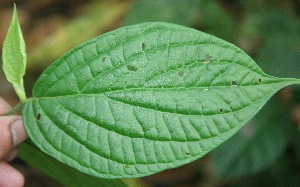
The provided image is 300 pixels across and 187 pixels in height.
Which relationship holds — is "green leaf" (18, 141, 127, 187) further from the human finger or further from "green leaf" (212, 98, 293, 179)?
"green leaf" (212, 98, 293, 179)

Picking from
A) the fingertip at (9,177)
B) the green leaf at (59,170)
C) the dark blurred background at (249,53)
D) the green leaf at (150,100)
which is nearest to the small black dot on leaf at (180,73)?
the green leaf at (150,100)

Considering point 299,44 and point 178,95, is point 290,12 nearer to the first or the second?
point 299,44

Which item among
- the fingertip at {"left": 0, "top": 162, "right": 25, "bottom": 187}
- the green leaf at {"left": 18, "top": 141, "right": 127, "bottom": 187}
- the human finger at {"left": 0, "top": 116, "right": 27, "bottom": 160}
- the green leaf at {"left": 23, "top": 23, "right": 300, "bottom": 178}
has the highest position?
the green leaf at {"left": 23, "top": 23, "right": 300, "bottom": 178}

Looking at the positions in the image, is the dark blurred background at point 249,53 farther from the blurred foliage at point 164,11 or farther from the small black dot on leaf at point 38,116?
the small black dot on leaf at point 38,116

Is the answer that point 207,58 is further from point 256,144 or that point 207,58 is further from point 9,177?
point 256,144

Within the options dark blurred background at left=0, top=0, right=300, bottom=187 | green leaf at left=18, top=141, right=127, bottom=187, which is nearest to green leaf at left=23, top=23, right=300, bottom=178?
green leaf at left=18, top=141, right=127, bottom=187

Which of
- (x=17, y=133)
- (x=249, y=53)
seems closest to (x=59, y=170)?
(x=17, y=133)
